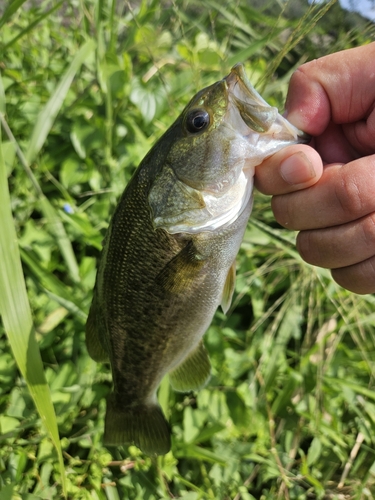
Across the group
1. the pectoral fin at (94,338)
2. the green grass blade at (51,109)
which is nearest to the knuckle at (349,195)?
the pectoral fin at (94,338)

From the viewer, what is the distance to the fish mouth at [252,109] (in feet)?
4.11

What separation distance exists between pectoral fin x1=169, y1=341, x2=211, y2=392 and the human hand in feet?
2.17

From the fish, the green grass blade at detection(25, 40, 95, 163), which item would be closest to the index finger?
the fish

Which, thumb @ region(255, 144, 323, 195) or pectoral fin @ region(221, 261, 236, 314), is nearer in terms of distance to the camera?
thumb @ region(255, 144, 323, 195)

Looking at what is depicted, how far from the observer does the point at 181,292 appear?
1.53m

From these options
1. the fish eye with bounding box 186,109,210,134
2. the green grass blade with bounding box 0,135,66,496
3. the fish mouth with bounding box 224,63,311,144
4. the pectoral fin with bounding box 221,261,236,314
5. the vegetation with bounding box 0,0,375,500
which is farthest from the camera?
the vegetation with bounding box 0,0,375,500

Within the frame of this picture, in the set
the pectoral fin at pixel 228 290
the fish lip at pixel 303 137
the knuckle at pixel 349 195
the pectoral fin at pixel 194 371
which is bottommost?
the pectoral fin at pixel 194 371

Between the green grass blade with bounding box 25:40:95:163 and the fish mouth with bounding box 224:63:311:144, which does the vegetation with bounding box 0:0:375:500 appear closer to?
the green grass blade with bounding box 25:40:95:163

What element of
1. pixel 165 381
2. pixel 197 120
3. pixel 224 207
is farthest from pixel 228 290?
pixel 165 381

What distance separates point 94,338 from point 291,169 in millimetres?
1087

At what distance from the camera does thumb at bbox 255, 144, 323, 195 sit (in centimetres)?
131

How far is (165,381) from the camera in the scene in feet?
7.13

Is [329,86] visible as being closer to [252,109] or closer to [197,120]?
[252,109]

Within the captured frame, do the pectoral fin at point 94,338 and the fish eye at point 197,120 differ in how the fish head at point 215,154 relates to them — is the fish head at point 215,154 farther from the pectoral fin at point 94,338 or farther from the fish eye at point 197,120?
the pectoral fin at point 94,338
